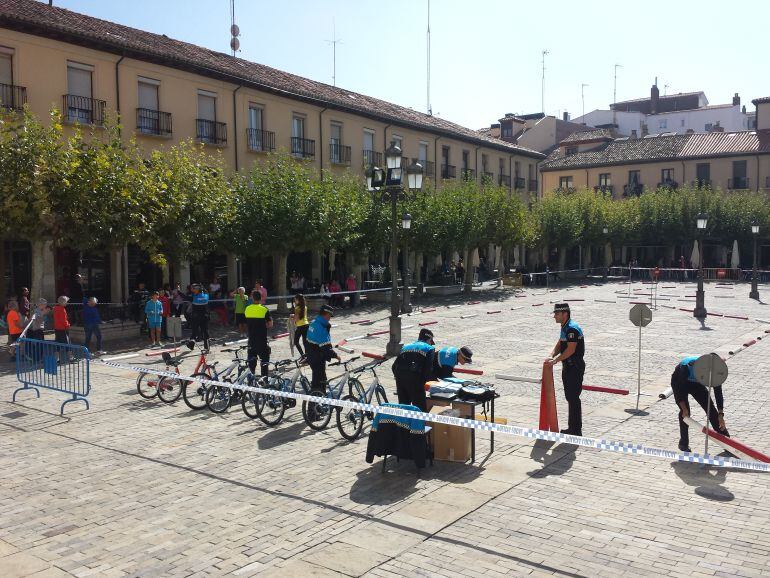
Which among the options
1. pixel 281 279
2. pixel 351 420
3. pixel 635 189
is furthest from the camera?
pixel 635 189

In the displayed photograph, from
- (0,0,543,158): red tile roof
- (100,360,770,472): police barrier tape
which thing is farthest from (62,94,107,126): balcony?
(100,360,770,472): police barrier tape

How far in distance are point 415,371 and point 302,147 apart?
82.8ft

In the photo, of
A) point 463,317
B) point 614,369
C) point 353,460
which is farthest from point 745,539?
point 463,317

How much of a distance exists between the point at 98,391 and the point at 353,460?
6458 millimetres

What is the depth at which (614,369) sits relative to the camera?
1530 cm

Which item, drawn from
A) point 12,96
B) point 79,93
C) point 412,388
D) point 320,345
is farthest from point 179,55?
point 412,388

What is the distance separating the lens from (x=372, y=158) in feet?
123

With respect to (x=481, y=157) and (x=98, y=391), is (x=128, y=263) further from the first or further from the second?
(x=481, y=157)

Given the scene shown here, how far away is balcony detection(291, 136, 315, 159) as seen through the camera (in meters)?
32.3

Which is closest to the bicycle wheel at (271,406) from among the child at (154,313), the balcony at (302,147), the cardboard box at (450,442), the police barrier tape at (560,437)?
the police barrier tape at (560,437)

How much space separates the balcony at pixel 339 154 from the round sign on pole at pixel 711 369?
90.1 ft

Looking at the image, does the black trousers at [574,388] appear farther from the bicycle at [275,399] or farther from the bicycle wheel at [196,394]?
the bicycle wheel at [196,394]

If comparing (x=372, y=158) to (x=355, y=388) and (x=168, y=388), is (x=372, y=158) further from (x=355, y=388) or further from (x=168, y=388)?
(x=355, y=388)

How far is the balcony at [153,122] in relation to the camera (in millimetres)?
25641
